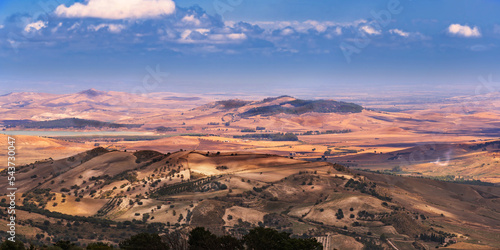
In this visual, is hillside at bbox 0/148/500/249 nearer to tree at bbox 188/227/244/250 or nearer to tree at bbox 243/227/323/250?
tree at bbox 188/227/244/250

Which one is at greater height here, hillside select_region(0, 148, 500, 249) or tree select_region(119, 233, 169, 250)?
tree select_region(119, 233, 169, 250)

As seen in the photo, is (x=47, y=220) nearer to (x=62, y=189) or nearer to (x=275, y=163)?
(x=62, y=189)

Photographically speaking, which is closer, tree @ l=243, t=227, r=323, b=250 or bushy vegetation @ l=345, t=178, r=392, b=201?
tree @ l=243, t=227, r=323, b=250

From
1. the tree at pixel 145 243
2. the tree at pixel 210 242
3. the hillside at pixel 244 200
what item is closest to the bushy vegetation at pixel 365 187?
the hillside at pixel 244 200

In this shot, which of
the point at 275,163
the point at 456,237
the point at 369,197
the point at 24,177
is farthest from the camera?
the point at 275,163

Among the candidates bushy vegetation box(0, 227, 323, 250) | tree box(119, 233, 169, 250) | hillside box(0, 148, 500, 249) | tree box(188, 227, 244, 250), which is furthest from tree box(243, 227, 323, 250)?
hillside box(0, 148, 500, 249)

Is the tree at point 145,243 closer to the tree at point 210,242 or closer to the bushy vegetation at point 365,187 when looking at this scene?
the tree at point 210,242

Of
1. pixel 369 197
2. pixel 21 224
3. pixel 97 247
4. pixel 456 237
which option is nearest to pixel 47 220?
pixel 21 224

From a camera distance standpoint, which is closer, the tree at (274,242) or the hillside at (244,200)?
the tree at (274,242)
